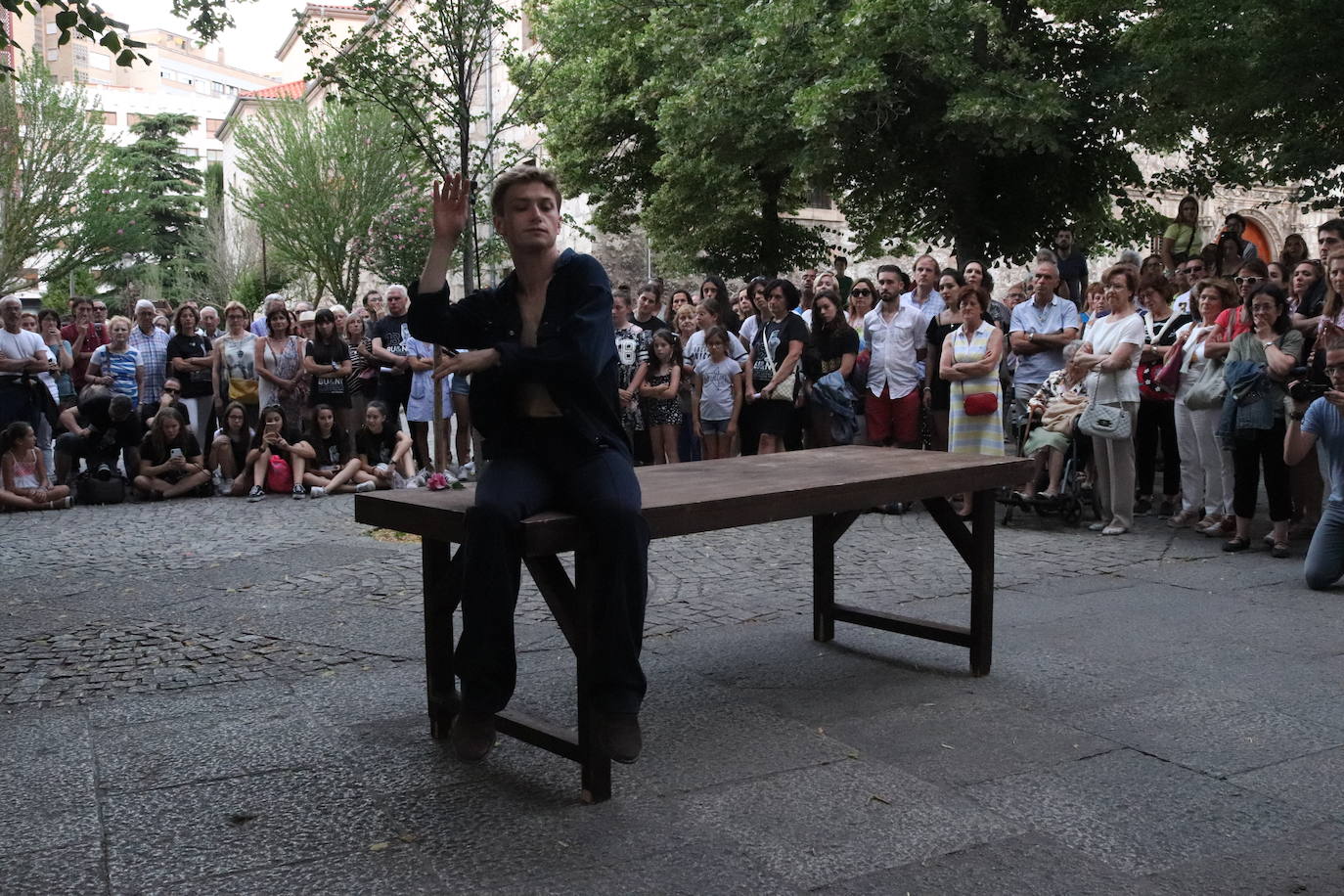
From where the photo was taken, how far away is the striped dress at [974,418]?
9812 millimetres

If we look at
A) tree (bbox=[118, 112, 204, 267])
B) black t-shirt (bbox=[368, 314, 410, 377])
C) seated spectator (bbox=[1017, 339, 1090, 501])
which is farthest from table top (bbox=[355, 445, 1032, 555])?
tree (bbox=[118, 112, 204, 267])

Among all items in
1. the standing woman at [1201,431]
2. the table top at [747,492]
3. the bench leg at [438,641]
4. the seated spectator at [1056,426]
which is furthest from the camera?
the seated spectator at [1056,426]

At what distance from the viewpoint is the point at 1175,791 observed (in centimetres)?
409

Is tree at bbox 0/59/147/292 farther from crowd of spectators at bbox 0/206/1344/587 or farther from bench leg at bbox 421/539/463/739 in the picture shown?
bench leg at bbox 421/539/463/739

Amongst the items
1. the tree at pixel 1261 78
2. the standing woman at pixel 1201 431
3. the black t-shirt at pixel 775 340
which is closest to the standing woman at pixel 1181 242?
the tree at pixel 1261 78

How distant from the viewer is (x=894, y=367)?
35.8 feet

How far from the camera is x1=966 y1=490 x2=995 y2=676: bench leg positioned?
548 centimetres

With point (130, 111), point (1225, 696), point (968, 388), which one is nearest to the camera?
point (1225, 696)

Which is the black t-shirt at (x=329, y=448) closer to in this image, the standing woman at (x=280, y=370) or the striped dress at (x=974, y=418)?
the standing woman at (x=280, y=370)

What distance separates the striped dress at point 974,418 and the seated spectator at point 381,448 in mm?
5581

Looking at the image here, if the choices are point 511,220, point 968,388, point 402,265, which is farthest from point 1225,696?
point 402,265

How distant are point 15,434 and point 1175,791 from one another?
36.0 feet

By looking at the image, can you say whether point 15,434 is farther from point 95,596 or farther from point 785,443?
point 785,443

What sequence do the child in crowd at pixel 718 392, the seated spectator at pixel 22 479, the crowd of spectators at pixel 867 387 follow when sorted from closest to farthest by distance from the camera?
the crowd of spectators at pixel 867 387 → the seated spectator at pixel 22 479 → the child in crowd at pixel 718 392
